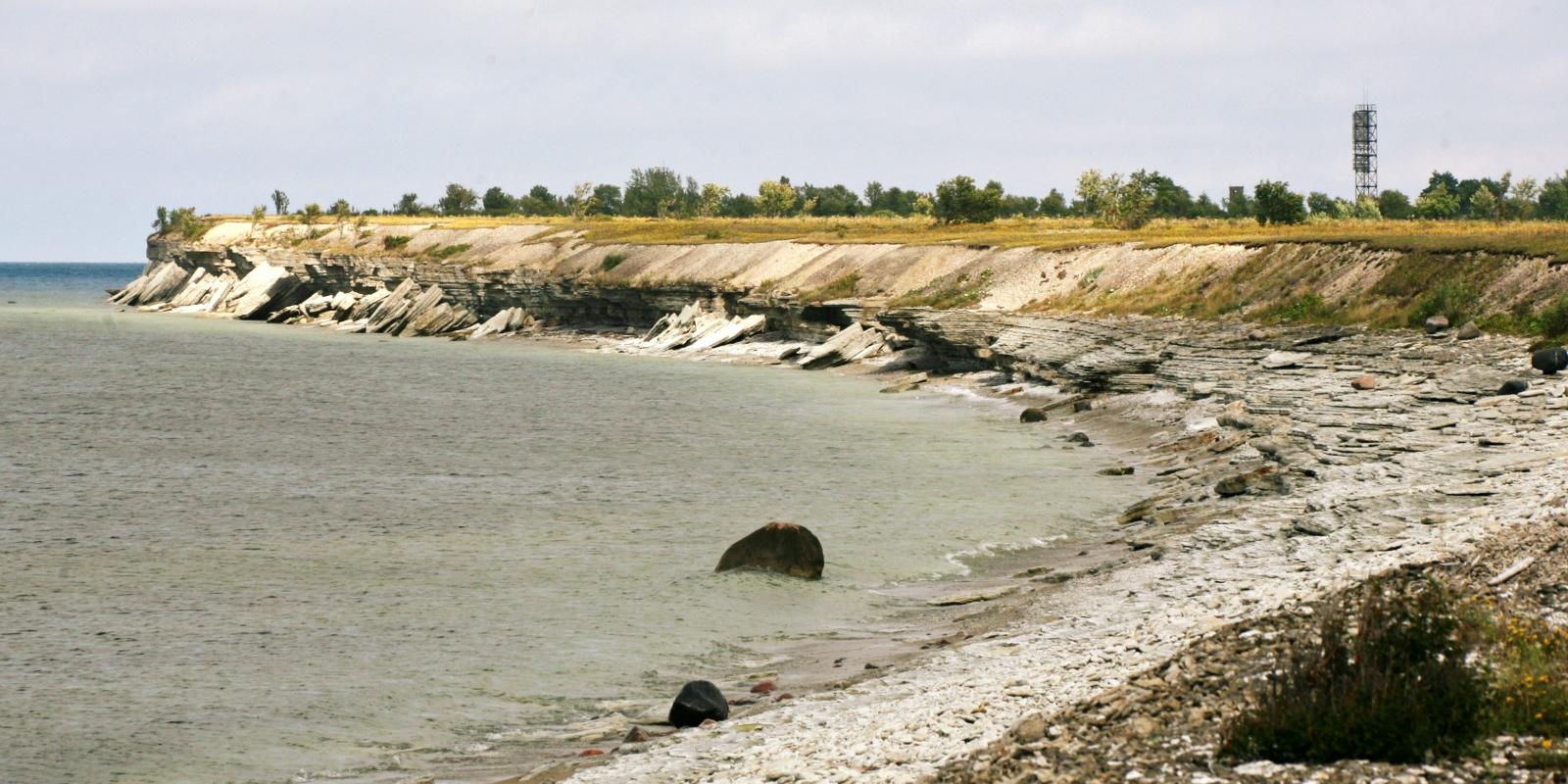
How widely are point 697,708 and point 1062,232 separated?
7706cm

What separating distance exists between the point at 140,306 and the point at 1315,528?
152 m

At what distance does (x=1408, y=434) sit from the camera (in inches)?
1140

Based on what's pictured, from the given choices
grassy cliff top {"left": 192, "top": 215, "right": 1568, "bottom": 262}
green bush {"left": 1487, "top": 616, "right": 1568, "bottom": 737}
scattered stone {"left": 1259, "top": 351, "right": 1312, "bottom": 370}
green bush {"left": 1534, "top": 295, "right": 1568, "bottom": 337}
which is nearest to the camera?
green bush {"left": 1487, "top": 616, "right": 1568, "bottom": 737}

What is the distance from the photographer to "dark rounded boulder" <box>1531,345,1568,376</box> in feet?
108

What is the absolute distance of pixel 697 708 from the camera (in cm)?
1580

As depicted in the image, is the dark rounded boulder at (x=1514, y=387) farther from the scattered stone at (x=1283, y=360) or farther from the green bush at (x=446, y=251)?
the green bush at (x=446, y=251)

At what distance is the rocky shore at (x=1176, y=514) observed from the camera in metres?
13.4

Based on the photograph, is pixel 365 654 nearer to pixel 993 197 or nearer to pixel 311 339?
pixel 311 339

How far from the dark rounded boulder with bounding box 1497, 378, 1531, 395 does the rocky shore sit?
76mm

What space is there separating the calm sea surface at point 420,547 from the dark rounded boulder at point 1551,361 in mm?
10319

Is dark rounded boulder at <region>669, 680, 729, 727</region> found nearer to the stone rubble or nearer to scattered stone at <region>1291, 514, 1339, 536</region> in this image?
the stone rubble

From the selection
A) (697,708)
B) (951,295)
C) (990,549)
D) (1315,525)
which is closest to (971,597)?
(990,549)

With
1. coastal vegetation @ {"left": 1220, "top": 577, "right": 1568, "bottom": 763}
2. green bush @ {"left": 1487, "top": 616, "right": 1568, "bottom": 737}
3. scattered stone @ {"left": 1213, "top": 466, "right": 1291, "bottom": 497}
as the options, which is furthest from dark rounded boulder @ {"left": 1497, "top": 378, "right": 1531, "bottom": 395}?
coastal vegetation @ {"left": 1220, "top": 577, "right": 1568, "bottom": 763}

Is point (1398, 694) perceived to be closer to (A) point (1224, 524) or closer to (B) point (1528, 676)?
(B) point (1528, 676)
